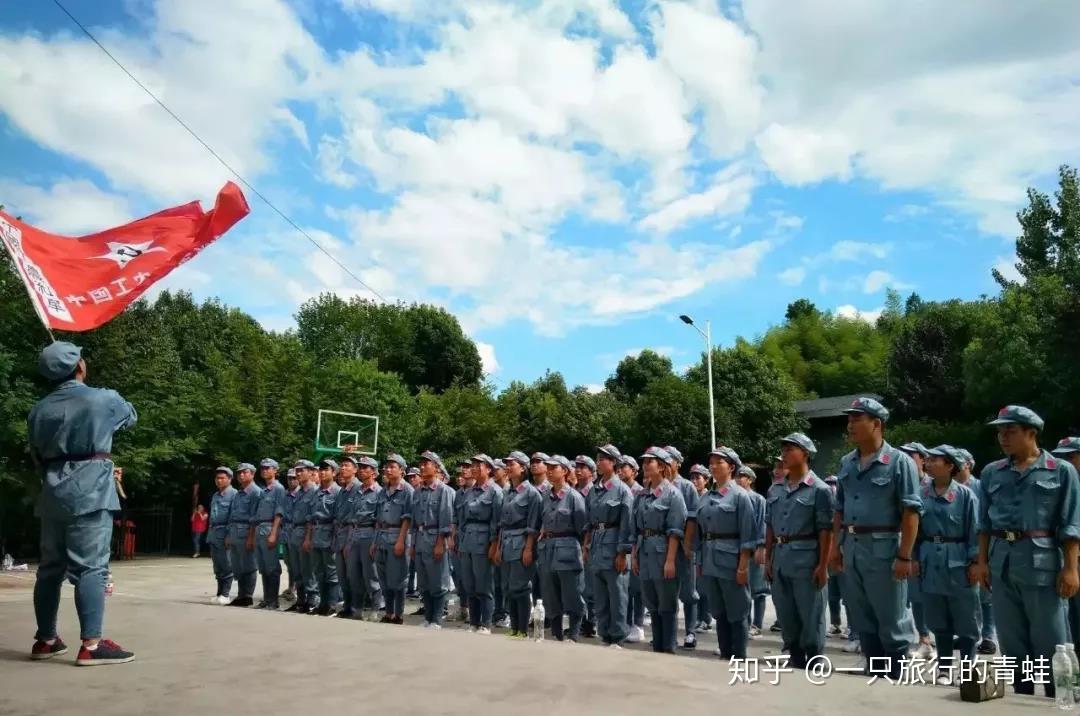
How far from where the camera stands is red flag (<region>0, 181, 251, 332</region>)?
7625 millimetres

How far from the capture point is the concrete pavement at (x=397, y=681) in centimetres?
409

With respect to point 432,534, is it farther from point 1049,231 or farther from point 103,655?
point 1049,231

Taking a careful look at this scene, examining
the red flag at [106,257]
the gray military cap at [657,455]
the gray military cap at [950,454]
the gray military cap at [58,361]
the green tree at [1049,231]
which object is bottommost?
the gray military cap at [950,454]

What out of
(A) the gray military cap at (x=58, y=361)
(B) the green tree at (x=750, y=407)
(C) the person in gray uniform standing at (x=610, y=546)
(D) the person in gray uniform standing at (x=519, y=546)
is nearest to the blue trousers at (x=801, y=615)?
(C) the person in gray uniform standing at (x=610, y=546)

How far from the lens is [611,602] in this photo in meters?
9.52

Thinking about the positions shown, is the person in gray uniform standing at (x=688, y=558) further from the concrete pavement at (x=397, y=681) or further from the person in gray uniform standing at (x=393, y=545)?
the concrete pavement at (x=397, y=681)

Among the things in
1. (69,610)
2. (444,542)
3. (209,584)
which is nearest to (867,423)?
(444,542)

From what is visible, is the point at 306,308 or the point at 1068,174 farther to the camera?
the point at 306,308

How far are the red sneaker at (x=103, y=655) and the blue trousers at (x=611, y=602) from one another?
5262 millimetres

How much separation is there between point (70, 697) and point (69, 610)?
3884 millimetres

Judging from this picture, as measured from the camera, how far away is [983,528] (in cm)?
641

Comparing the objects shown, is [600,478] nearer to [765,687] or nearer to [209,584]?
[765,687]

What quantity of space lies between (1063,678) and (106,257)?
26.6 ft

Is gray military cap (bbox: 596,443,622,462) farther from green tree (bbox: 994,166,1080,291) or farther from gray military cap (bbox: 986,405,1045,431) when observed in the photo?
green tree (bbox: 994,166,1080,291)
